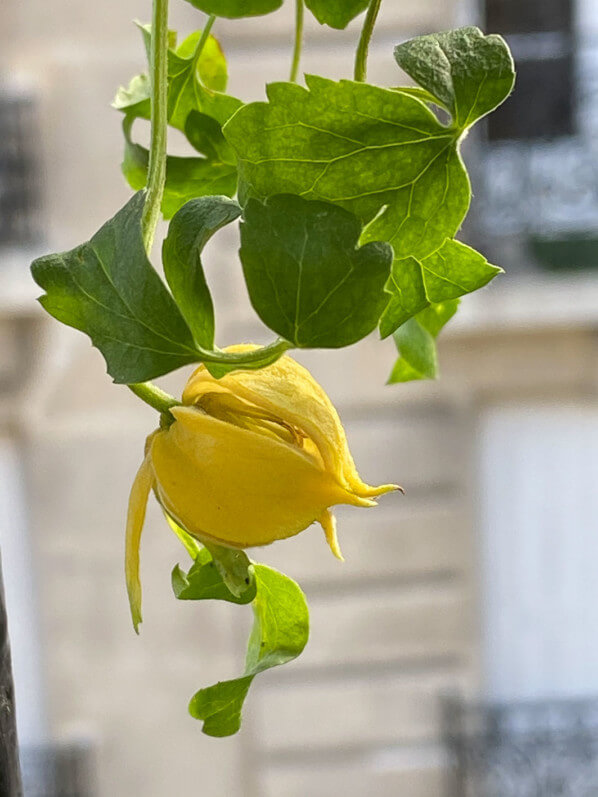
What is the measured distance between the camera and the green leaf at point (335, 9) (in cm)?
16

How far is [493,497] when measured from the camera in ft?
6.19

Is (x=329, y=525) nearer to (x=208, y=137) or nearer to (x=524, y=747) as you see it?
(x=208, y=137)

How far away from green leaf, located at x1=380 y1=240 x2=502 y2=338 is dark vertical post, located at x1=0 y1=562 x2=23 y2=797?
2.2 inches

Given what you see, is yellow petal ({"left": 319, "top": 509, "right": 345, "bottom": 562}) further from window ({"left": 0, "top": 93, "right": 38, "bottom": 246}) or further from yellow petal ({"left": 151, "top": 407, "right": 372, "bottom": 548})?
window ({"left": 0, "top": 93, "right": 38, "bottom": 246})

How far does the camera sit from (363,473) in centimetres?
174

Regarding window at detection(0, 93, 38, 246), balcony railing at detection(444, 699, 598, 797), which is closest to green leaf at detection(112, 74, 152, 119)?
window at detection(0, 93, 38, 246)

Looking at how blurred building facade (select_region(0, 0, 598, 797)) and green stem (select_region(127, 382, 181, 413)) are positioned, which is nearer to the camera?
green stem (select_region(127, 382, 181, 413))

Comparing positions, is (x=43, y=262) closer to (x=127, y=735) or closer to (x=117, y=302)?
(x=117, y=302)

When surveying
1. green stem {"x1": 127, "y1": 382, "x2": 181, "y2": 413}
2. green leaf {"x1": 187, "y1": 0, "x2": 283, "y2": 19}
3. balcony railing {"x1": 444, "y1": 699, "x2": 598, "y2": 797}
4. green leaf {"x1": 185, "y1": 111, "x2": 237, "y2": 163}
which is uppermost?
green leaf {"x1": 187, "y1": 0, "x2": 283, "y2": 19}

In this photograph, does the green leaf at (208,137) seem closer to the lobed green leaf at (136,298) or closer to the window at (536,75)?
the lobed green leaf at (136,298)

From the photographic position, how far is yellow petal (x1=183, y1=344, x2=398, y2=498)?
0.12 metres

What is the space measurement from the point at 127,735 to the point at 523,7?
1.31 m

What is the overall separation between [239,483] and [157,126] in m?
0.04

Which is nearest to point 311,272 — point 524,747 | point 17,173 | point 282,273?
point 282,273
